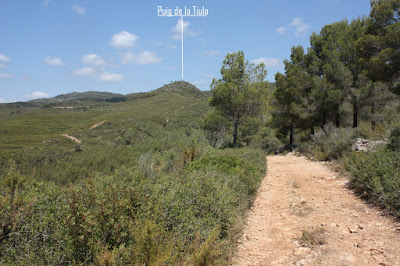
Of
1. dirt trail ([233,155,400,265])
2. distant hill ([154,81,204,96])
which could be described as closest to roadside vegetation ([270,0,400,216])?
dirt trail ([233,155,400,265])

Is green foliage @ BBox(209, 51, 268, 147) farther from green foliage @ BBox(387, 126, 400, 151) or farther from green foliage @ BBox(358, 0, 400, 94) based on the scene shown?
green foliage @ BBox(387, 126, 400, 151)

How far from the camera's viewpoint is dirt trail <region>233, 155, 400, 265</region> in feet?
9.73

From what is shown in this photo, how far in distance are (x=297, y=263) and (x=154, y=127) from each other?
7072cm

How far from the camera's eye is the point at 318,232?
3.62 meters

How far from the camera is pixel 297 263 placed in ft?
9.64

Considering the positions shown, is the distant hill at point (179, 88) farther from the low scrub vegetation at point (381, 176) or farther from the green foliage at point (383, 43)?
the low scrub vegetation at point (381, 176)

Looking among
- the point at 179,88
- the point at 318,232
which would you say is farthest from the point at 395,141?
the point at 179,88

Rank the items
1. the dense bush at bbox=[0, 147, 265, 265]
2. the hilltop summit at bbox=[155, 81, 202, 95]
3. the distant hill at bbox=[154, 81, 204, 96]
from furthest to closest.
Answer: the hilltop summit at bbox=[155, 81, 202, 95] → the distant hill at bbox=[154, 81, 204, 96] → the dense bush at bbox=[0, 147, 265, 265]

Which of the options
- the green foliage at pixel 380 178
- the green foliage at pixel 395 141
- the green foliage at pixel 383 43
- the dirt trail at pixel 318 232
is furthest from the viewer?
the green foliage at pixel 383 43

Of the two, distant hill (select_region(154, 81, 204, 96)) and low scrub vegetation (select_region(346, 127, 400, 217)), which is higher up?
distant hill (select_region(154, 81, 204, 96))

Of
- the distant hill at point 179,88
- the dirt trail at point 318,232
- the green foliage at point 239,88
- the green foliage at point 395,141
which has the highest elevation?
the distant hill at point 179,88

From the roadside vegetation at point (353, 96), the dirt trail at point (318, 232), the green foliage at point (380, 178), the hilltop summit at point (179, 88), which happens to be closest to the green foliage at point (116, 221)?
the dirt trail at point (318, 232)

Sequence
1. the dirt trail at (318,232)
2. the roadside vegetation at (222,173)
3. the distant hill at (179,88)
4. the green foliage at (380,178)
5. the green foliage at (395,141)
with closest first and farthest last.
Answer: the roadside vegetation at (222,173) < the dirt trail at (318,232) < the green foliage at (380,178) < the green foliage at (395,141) < the distant hill at (179,88)

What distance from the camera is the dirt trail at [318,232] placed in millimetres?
2965
